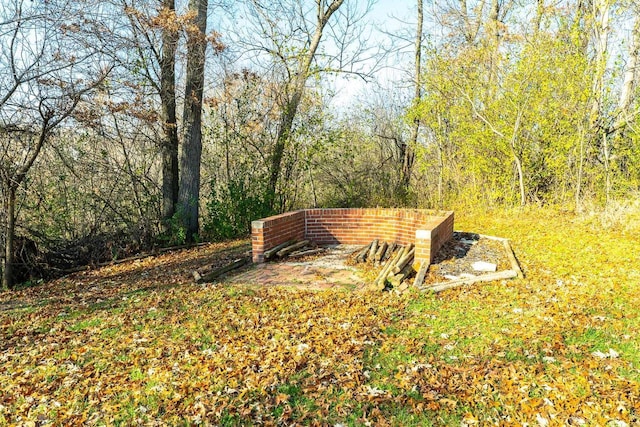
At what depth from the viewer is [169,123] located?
394 inches

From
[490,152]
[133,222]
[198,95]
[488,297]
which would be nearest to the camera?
[488,297]

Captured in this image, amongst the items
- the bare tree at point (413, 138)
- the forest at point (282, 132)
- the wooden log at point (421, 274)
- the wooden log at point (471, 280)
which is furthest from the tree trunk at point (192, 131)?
the bare tree at point (413, 138)

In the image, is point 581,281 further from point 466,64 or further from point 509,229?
point 466,64

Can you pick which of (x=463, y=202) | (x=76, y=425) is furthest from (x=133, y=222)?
(x=463, y=202)

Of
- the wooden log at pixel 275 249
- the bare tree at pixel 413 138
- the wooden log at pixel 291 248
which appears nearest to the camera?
the wooden log at pixel 275 249

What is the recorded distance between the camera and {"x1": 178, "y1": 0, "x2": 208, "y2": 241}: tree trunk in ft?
33.1

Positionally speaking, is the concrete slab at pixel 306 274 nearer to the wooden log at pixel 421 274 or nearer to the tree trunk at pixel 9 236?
the wooden log at pixel 421 274

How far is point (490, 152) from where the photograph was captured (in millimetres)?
12672

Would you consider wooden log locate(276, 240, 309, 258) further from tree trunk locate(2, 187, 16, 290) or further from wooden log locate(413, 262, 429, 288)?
tree trunk locate(2, 187, 16, 290)

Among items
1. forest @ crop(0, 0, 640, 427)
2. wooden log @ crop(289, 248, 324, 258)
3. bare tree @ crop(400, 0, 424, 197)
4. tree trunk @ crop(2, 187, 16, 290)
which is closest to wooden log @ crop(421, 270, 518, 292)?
forest @ crop(0, 0, 640, 427)

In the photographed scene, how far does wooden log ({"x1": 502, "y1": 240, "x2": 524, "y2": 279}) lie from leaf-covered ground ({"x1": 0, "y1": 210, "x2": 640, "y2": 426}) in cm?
18

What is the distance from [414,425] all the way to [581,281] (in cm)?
415

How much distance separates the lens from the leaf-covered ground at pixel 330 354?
10.2ft

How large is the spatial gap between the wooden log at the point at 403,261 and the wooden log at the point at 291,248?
86.5 inches
